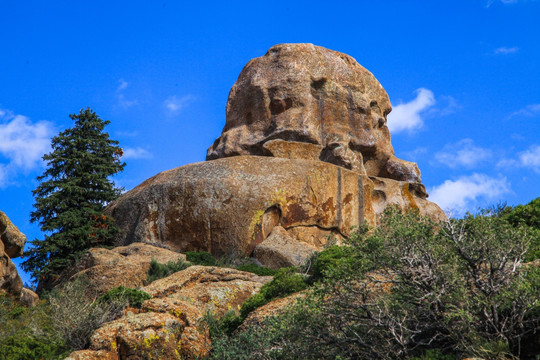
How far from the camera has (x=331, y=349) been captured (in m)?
13.2

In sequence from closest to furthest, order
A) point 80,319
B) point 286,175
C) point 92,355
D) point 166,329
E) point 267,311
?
point 92,355 < point 166,329 < point 267,311 < point 80,319 < point 286,175

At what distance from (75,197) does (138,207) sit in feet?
11.6

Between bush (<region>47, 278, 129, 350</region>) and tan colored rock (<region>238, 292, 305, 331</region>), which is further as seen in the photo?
bush (<region>47, 278, 129, 350</region>)

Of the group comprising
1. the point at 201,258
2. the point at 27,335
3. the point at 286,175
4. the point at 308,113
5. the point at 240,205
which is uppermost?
the point at 308,113

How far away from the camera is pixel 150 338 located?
15688 mm

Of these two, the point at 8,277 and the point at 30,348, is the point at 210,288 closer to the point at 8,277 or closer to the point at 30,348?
the point at 30,348

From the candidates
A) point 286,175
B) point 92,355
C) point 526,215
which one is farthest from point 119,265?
point 526,215

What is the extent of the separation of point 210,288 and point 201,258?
9204 mm

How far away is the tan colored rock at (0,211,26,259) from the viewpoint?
22.0 meters

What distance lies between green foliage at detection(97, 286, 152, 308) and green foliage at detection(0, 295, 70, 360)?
1.75 m

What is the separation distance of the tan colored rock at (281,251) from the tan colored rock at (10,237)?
10.0 metres

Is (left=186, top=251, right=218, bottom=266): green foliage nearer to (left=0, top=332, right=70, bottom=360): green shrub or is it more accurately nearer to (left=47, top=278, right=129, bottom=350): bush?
(left=47, top=278, right=129, bottom=350): bush

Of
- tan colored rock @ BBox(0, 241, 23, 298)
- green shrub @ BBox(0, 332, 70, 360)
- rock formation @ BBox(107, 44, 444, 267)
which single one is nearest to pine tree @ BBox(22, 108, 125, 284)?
rock formation @ BBox(107, 44, 444, 267)

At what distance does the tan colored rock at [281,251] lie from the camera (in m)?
27.9
